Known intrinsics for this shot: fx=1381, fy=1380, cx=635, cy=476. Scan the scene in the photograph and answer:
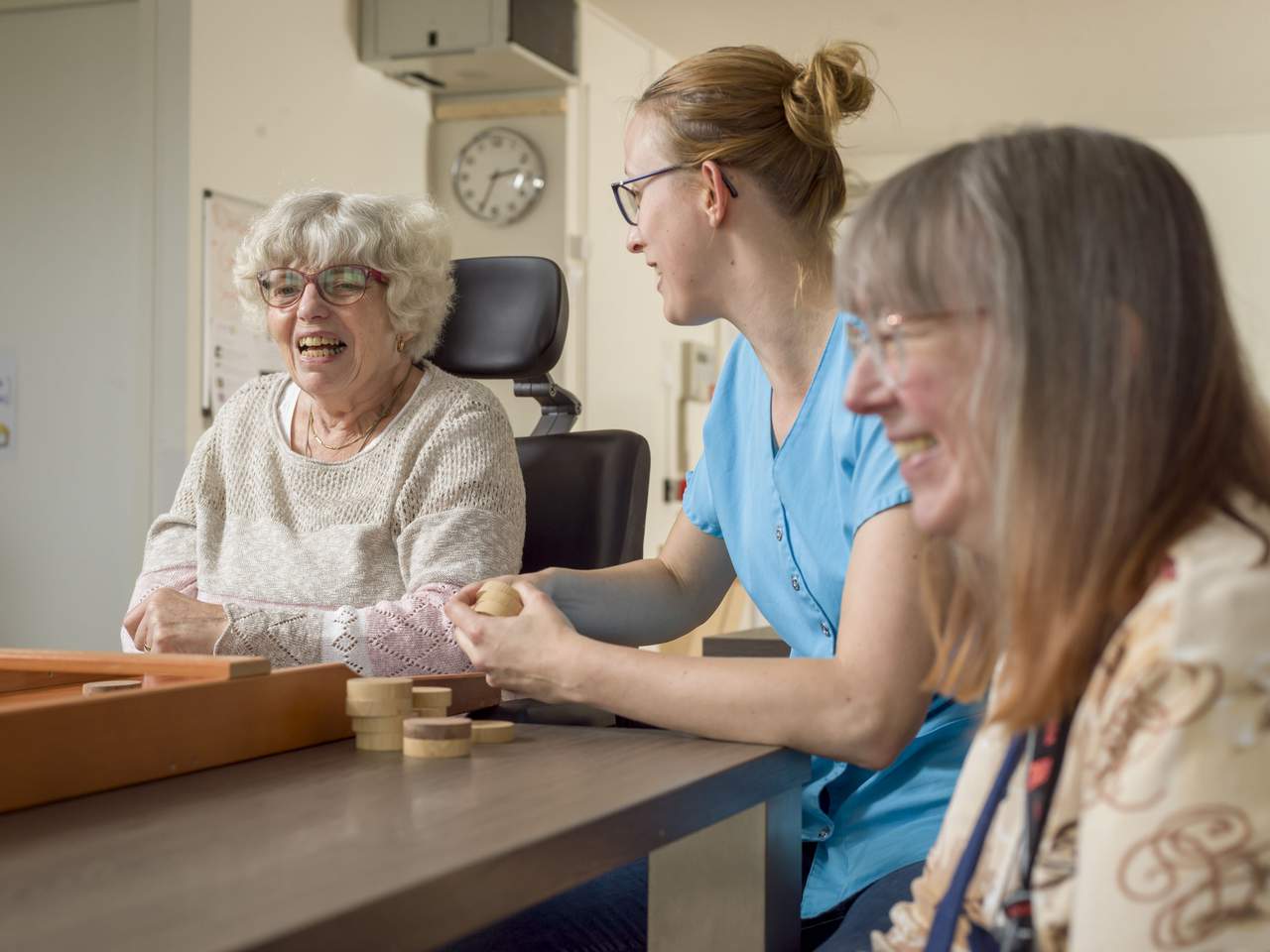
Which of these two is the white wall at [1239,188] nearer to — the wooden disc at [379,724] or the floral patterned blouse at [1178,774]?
the wooden disc at [379,724]

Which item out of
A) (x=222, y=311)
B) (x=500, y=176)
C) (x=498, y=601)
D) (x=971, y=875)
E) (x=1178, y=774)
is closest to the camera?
(x=1178, y=774)

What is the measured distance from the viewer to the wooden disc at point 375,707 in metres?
1.08

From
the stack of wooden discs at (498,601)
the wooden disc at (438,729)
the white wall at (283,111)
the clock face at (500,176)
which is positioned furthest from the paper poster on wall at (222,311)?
the wooden disc at (438,729)

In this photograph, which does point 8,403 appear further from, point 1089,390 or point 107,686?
point 1089,390

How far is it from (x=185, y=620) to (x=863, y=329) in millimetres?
1026

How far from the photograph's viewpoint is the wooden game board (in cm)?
87

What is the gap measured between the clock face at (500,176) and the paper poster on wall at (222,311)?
52.5 inches

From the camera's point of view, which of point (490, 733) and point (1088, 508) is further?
point (490, 733)

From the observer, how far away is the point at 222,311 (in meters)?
3.85

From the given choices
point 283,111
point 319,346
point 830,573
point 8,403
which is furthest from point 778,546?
point 8,403

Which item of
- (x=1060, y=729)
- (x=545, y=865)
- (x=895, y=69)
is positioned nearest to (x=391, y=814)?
(x=545, y=865)

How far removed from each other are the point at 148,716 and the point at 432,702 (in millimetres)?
273

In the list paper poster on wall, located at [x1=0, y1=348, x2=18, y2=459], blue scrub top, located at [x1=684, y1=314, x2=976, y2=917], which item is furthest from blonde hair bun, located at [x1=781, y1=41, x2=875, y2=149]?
paper poster on wall, located at [x1=0, y1=348, x2=18, y2=459]

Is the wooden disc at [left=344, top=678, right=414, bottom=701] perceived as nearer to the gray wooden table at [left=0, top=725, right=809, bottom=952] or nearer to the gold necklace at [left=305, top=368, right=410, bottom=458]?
the gray wooden table at [left=0, top=725, right=809, bottom=952]
